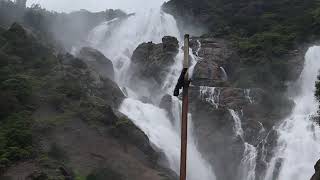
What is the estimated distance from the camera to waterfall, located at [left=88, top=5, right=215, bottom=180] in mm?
46375

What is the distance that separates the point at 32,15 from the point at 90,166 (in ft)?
168

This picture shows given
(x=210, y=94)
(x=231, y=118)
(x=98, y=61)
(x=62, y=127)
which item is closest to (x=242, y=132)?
(x=231, y=118)

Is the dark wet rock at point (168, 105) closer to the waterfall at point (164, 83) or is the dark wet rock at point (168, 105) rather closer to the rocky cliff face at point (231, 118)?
the waterfall at point (164, 83)

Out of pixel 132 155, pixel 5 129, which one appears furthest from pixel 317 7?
pixel 5 129

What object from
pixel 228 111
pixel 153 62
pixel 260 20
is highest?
pixel 260 20

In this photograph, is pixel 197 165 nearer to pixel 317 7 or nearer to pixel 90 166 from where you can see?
pixel 90 166

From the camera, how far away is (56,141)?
39.4 m

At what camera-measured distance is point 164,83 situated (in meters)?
65.4

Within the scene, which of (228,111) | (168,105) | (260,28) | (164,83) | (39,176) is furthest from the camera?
(260,28)

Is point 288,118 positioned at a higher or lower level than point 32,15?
lower

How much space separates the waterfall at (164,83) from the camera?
152 feet

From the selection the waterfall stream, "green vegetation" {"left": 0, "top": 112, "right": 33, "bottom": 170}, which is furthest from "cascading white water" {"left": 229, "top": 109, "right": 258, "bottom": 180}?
"green vegetation" {"left": 0, "top": 112, "right": 33, "bottom": 170}

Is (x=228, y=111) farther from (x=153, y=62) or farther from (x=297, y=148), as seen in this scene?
(x=153, y=62)

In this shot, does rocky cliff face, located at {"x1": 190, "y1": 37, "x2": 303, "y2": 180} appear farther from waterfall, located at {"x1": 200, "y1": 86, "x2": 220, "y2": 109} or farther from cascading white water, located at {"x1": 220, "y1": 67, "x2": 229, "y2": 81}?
cascading white water, located at {"x1": 220, "y1": 67, "x2": 229, "y2": 81}
